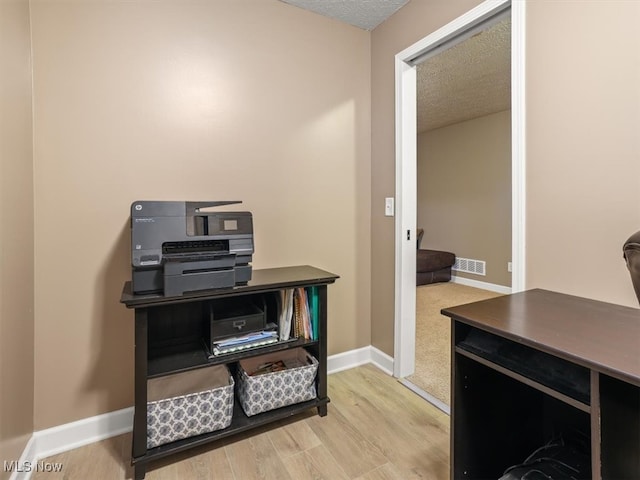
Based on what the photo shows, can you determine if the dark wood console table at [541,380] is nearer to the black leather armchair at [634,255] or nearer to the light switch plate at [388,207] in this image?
the black leather armchair at [634,255]

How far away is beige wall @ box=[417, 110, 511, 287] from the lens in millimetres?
4469

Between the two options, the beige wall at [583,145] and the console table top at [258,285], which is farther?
the console table top at [258,285]

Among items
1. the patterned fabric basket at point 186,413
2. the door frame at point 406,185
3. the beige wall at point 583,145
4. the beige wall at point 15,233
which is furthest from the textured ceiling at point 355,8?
the patterned fabric basket at point 186,413

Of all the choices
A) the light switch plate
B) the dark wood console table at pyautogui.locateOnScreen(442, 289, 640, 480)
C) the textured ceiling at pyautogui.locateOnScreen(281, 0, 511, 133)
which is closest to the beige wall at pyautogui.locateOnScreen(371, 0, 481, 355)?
the light switch plate

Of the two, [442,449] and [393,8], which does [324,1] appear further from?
[442,449]

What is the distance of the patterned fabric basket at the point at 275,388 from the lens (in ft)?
5.35

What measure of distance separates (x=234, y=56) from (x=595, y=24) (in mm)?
Result: 1677

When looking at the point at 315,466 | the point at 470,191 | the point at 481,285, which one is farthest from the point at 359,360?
the point at 470,191

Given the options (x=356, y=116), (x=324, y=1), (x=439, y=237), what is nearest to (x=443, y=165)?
(x=439, y=237)

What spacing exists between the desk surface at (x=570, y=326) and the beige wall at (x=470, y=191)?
3.61m

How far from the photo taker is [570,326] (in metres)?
0.96

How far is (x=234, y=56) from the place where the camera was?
6.26 feet

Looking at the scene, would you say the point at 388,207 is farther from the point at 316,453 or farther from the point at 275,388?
the point at 316,453

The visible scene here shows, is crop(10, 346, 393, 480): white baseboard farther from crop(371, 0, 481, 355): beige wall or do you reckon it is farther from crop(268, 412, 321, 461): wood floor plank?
crop(371, 0, 481, 355): beige wall
